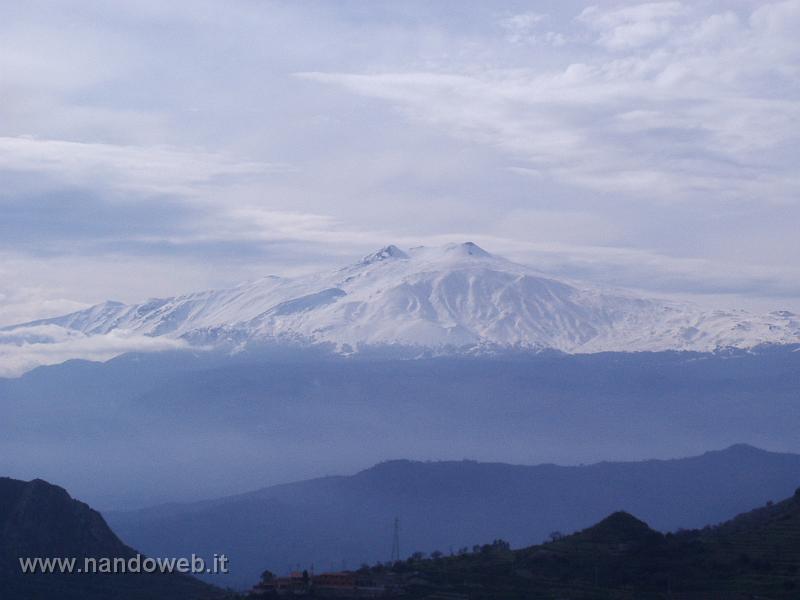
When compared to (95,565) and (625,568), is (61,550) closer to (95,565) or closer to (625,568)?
(95,565)

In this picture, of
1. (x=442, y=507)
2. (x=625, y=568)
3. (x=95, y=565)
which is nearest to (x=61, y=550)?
(x=95, y=565)

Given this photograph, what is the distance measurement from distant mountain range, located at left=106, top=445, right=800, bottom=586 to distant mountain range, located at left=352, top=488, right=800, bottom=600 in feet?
165

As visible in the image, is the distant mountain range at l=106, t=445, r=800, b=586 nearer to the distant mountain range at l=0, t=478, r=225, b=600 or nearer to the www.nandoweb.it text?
the distant mountain range at l=0, t=478, r=225, b=600

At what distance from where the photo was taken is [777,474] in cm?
14962

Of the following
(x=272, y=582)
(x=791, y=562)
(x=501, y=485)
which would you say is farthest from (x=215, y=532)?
(x=791, y=562)

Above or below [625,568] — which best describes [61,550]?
above

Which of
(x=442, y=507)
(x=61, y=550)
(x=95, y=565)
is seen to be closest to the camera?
(x=95, y=565)

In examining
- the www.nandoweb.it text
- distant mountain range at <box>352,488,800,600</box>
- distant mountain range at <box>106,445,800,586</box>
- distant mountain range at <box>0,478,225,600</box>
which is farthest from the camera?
distant mountain range at <box>106,445,800,586</box>

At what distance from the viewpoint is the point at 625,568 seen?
6150 centimetres

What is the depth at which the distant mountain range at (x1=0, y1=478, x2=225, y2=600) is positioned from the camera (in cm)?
6750

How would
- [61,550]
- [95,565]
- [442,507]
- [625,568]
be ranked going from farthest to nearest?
[442,507] → [61,550] → [95,565] → [625,568]

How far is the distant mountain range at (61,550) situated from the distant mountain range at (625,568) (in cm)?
1159

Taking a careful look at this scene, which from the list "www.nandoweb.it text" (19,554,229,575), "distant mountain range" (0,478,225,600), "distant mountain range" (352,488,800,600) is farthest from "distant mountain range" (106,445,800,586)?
"distant mountain range" (352,488,800,600)

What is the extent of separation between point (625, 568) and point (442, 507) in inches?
3298
